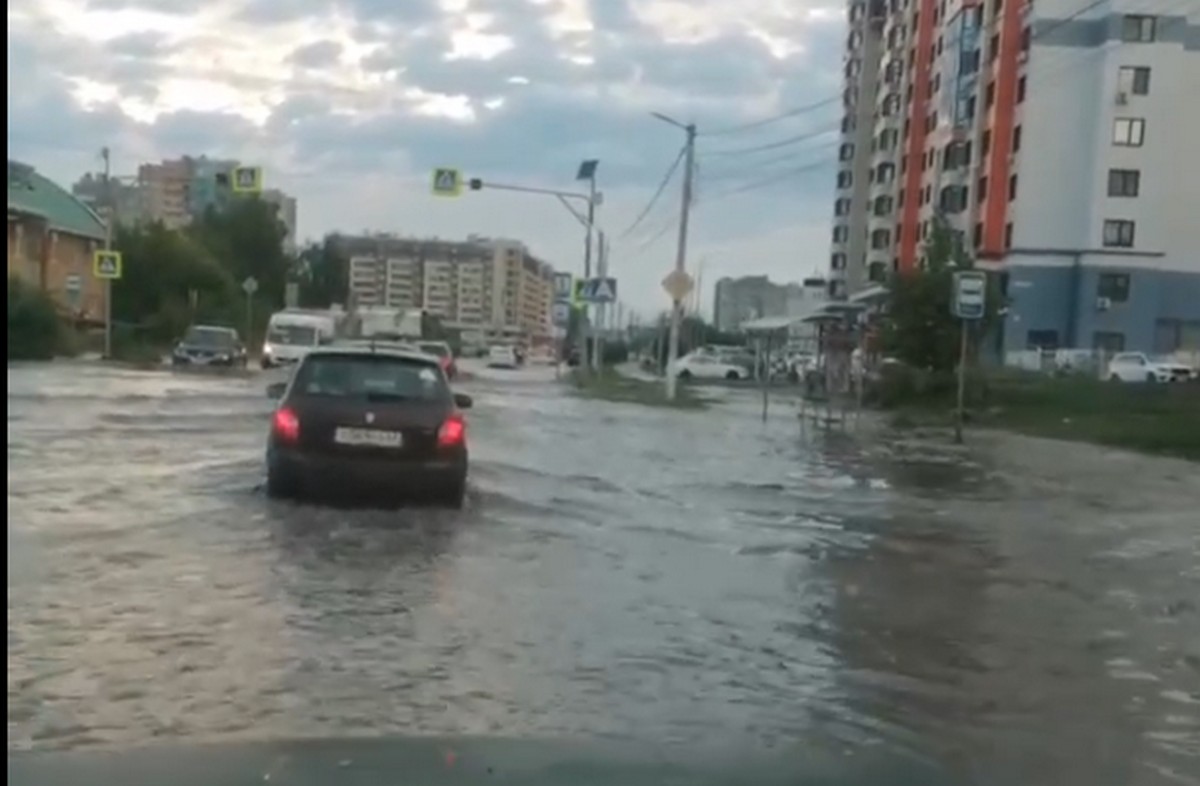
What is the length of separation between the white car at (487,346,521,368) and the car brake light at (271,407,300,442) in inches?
2286

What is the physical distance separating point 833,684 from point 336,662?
2.34 metres

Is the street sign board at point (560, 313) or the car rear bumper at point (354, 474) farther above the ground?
the street sign board at point (560, 313)

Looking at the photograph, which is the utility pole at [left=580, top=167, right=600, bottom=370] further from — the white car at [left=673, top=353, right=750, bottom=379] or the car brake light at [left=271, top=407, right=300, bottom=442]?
the car brake light at [left=271, top=407, right=300, bottom=442]

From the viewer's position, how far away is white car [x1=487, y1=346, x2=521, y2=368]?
71.4 m

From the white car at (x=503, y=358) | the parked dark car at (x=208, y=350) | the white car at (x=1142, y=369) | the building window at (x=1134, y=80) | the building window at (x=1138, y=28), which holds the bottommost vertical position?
the white car at (x=503, y=358)

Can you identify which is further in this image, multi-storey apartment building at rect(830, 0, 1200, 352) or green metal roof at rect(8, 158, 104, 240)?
multi-storey apartment building at rect(830, 0, 1200, 352)

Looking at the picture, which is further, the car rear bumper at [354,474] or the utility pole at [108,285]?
the utility pole at [108,285]

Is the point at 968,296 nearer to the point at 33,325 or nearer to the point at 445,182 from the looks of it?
the point at 445,182

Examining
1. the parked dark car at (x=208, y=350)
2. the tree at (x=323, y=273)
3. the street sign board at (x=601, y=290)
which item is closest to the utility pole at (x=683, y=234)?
the street sign board at (x=601, y=290)

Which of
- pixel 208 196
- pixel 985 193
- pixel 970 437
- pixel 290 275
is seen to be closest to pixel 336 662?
pixel 970 437

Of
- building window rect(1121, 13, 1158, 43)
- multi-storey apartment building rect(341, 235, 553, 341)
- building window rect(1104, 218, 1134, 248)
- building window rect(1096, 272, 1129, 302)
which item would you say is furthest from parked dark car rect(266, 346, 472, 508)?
multi-storey apartment building rect(341, 235, 553, 341)

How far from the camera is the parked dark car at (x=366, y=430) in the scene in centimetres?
1266

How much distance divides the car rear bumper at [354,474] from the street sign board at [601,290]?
26070 mm

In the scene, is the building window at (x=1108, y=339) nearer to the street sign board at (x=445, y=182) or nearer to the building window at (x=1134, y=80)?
the building window at (x=1134, y=80)
